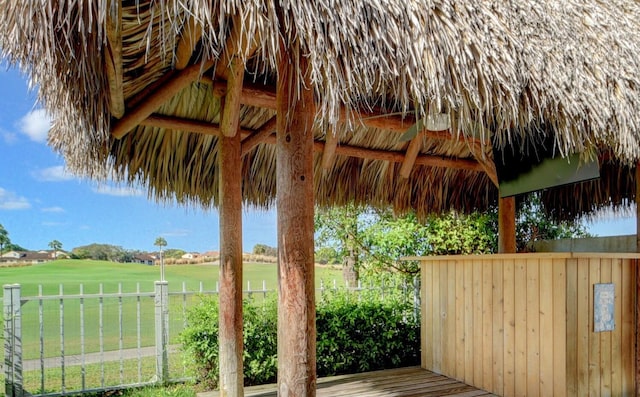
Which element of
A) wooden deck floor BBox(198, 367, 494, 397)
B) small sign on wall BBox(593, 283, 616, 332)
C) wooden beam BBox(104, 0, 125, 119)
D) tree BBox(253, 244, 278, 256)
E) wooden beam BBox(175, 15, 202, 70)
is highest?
wooden beam BBox(175, 15, 202, 70)

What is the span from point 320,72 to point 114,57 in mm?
1190

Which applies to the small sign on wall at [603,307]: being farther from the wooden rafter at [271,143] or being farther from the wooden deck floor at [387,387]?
the wooden rafter at [271,143]

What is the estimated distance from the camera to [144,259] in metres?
6.91

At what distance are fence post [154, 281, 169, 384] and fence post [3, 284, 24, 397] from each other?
1.17m

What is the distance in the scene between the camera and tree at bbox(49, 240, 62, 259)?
6.06m

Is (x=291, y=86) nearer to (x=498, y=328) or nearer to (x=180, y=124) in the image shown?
(x=180, y=124)

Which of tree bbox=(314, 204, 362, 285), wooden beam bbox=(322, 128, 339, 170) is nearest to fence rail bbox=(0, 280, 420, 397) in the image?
wooden beam bbox=(322, 128, 339, 170)

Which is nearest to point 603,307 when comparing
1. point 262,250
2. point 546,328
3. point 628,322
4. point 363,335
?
point 628,322

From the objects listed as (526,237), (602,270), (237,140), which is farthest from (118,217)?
(526,237)

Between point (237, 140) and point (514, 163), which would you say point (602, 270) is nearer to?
point (514, 163)

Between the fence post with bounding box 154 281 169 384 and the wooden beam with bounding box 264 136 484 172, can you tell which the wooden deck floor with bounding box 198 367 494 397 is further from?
the wooden beam with bounding box 264 136 484 172

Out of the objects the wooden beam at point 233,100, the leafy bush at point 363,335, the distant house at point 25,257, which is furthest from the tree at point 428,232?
the distant house at point 25,257

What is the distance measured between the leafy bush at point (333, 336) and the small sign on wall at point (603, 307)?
2.10 metres

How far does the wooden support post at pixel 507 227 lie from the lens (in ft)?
16.3
